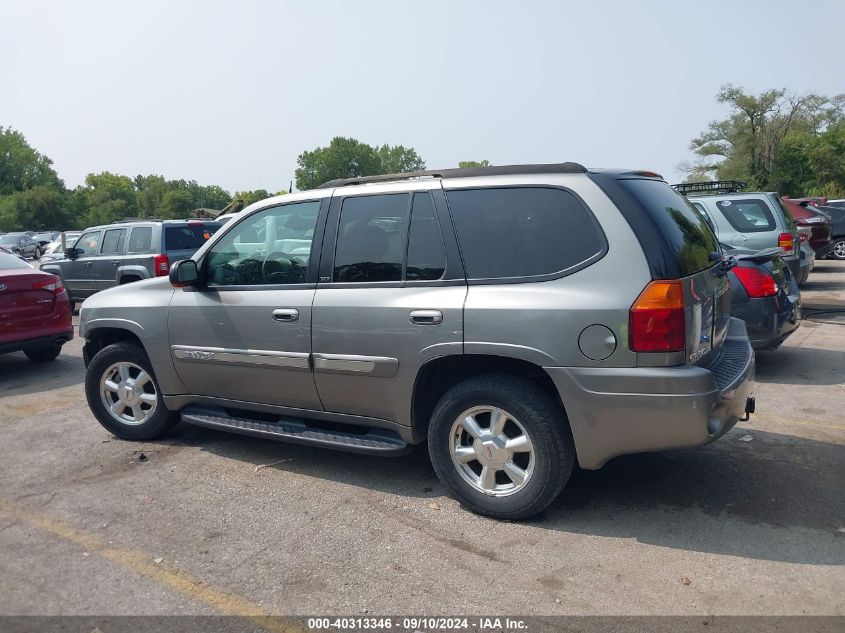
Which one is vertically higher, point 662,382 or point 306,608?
point 662,382

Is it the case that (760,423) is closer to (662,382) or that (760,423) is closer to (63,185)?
(662,382)

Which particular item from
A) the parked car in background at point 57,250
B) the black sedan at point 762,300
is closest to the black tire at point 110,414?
the black sedan at point 762,300

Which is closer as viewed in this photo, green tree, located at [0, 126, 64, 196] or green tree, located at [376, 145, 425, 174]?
green tree, located at [0, 126, 64, 196]

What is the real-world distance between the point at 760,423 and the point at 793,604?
8.61 ft

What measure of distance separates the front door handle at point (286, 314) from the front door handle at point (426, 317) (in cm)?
85

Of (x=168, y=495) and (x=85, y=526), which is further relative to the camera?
(x=168, y=495)

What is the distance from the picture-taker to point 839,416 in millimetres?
5523

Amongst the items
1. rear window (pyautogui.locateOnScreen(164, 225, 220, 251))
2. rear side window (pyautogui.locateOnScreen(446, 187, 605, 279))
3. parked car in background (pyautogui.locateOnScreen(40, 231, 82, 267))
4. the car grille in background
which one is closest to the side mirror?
rear side window (pyautogui.locateOnScreen(446, 187, 605, 279))

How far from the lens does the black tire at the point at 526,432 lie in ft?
12.1

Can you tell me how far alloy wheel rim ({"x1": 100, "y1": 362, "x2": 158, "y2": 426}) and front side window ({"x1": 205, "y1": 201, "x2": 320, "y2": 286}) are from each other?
3.62ft

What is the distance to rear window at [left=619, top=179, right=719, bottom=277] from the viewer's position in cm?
371

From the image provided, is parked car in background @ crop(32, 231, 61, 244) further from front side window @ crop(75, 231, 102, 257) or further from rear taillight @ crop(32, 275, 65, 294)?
rear taillight @ crop(32, 275, 65, 294)

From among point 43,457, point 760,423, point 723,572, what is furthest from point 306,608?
point 760,423

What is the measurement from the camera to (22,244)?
43344mm
